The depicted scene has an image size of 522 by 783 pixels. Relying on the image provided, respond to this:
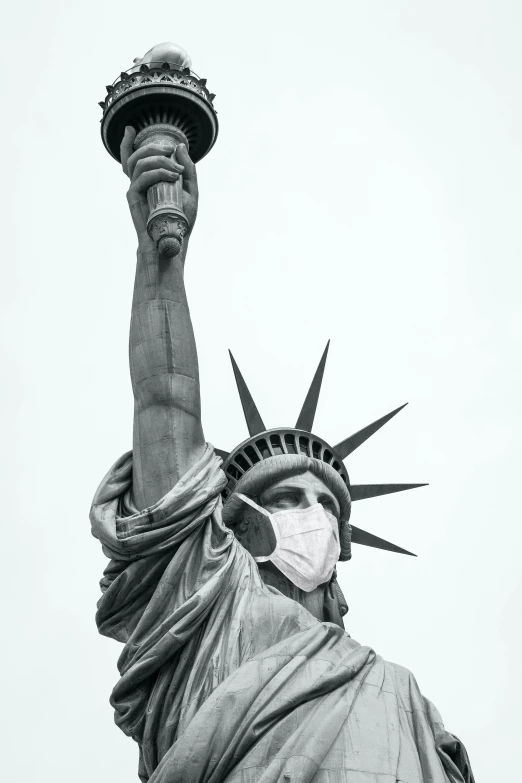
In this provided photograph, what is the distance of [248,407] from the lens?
18594 millimetres

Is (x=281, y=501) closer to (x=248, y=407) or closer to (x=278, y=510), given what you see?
(x=278, y=510)

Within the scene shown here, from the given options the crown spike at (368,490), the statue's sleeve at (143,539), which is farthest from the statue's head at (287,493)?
the statue's sleeve at (143,539)

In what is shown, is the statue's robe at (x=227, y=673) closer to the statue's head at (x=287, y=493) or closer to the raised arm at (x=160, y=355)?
the raised arm at (x=160, y=355)

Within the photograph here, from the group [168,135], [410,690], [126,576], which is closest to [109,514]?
[126,576]

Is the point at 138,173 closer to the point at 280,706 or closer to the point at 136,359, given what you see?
the point at 136,359

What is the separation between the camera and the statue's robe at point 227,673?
1385 cm

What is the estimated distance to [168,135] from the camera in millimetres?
17734

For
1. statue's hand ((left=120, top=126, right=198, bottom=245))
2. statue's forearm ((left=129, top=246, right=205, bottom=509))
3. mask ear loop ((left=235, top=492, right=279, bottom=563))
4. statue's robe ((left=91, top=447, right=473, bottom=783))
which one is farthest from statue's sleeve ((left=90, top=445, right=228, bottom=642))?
Result: statue's hand ((left=120, top=126, right=198, bottom=245))

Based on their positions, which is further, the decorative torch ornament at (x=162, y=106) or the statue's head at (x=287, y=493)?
the decorative torch ornament at (x=162, y=106)

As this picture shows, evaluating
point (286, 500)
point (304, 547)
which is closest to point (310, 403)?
point (286, 500)

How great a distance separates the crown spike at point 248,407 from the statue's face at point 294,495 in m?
1.54

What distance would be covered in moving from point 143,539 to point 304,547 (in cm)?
182

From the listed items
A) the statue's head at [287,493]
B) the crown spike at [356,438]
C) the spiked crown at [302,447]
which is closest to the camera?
the statue's head at [287,493]

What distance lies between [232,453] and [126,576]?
97.8 inches
